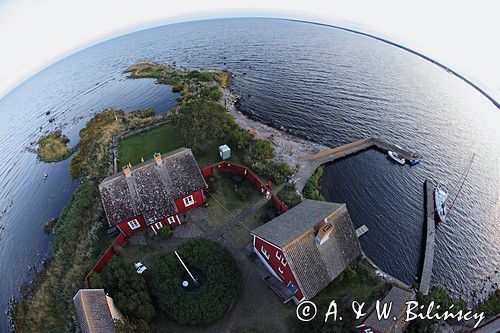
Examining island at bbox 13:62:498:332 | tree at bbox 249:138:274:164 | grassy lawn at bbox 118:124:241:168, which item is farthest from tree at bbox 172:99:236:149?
tree at bbox 249:138:274:164

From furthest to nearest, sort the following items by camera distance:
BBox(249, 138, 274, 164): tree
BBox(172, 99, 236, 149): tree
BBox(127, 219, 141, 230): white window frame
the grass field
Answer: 1. the grass field
2. BBox(172, 99, 236, 149): tree
3. BBox(249, 138, 274, 164): tree
4. BBox(127, 219, 141, 230): white window frame

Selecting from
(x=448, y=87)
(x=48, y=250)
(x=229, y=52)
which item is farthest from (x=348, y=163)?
(x=229, y=52)

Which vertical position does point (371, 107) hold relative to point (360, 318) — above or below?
above

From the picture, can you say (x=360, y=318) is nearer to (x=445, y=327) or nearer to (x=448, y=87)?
(x=445, y=327)

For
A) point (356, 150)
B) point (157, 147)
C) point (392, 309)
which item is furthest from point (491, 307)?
point (157, 147)

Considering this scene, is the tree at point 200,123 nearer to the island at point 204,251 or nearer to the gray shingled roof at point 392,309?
the island at point 204,251

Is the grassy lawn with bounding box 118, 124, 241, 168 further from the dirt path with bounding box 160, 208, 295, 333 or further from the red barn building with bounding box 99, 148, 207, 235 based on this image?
the dirt path with bounding box 160, 208, 295, 333
